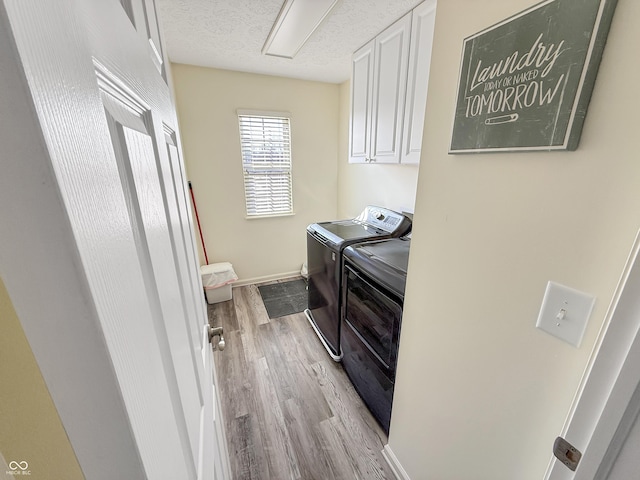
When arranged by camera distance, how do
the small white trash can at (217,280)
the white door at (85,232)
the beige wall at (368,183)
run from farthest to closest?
the small white trash can at (217,280)
the beige wall at (368,183)
the white door at (85,232)

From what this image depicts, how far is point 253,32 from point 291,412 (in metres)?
2.58

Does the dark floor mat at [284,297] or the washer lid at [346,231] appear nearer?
the washer lid at [346,231]

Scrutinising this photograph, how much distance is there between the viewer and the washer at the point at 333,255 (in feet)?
6.41

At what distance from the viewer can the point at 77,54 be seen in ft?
0.73

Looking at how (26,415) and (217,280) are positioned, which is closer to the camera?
(26,415)

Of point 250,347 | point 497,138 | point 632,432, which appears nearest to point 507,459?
point 632,432

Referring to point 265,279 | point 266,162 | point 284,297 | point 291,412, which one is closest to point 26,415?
point 291,412

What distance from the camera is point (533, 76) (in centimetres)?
61

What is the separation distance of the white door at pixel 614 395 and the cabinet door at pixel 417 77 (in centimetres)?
113

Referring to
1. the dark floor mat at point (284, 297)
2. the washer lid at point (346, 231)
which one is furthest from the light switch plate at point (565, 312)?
the dark floor mat at point (284, 297)

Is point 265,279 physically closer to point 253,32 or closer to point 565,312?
point 253,32

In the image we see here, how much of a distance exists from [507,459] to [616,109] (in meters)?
0.97

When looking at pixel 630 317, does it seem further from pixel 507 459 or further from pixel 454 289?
pixel 507 459

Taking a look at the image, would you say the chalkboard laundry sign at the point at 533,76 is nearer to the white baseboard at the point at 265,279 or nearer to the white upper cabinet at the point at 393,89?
the white upper cabinet at the point at 393,89
